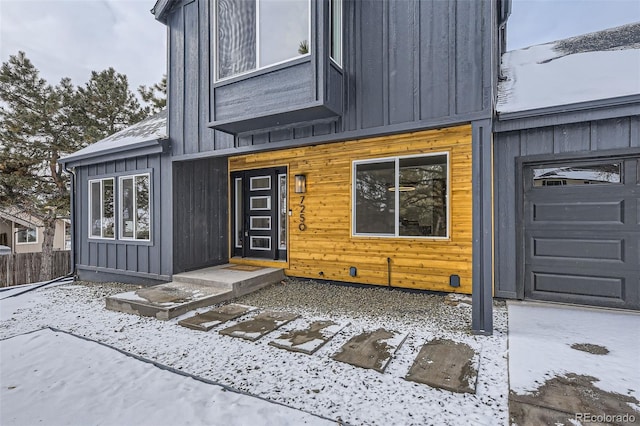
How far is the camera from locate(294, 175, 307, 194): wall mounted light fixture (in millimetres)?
5738

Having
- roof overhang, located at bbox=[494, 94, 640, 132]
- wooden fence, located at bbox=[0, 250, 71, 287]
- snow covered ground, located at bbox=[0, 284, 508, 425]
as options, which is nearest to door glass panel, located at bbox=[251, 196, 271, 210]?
snow covered ground, located at bbox=[0, 284, 508, 425]

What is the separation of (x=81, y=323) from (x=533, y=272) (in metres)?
6.05

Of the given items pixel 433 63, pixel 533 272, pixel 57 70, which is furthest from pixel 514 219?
pixel 57 70

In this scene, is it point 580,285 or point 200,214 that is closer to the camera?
point 580,285

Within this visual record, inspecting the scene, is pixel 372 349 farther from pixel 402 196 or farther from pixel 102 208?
pixel 102 208

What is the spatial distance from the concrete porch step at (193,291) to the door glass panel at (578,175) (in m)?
4.47

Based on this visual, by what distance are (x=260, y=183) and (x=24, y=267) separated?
6.78 meters

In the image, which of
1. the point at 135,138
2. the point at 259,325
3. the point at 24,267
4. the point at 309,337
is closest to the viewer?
the point at 309,337

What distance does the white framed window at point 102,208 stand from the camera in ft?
20.7

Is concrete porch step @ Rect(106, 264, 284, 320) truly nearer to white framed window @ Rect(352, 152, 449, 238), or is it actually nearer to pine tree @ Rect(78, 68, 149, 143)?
white framed window @ Rect(352, 152, 449, 238)

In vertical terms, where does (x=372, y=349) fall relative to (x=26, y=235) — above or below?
below

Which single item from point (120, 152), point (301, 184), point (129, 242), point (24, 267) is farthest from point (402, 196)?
point (24, 267)

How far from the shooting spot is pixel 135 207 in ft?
19.6

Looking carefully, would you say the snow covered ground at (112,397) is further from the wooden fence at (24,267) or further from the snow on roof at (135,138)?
the wooden fence at (24,267)
